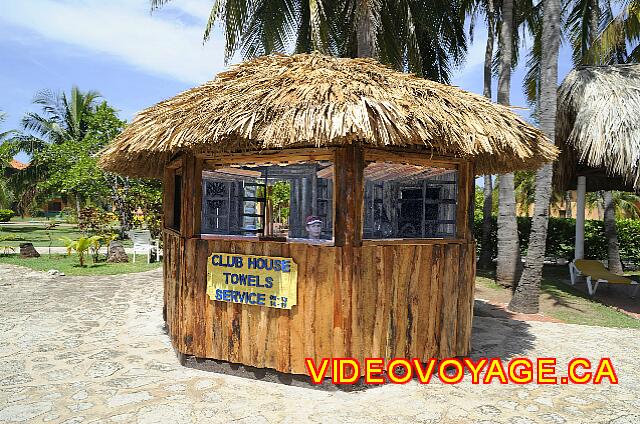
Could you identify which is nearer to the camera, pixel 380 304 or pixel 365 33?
pixel 380 304

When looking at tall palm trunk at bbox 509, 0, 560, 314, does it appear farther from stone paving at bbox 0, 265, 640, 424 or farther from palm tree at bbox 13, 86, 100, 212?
palm tree at bbox 13, 86, 100, 212

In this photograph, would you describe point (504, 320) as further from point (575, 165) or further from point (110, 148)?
point (110, 148)

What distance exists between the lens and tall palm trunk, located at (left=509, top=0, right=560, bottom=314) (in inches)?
332

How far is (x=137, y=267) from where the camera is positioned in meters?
13.5

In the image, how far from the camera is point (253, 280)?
4.71m

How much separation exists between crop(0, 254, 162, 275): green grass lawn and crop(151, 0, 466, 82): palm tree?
6322 mm

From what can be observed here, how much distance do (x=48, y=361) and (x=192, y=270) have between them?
198cm

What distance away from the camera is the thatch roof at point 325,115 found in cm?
419

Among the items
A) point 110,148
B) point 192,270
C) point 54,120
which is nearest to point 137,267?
point 110,148

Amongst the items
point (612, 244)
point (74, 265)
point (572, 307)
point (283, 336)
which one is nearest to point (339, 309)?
point (283, 336)

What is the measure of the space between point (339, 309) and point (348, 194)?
1085mm

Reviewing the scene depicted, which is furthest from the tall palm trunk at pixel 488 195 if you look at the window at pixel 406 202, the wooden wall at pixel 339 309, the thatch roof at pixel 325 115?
the wooden wall at pixel 339 309

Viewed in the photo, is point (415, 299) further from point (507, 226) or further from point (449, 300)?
point (507, 226)

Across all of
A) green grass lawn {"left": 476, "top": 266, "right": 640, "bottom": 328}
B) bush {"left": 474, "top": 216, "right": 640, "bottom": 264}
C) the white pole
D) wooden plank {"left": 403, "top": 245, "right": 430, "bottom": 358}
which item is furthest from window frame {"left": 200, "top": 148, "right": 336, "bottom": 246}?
bush {"left": 474, "top": 216, "right": 640, "bottom": 264}
